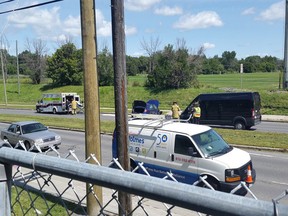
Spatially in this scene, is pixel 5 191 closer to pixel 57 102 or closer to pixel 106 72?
pixel 57 102

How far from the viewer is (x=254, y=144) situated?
1574cm

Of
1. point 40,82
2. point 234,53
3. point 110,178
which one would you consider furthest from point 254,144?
point 234,53

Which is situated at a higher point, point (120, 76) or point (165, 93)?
point (120, 76)

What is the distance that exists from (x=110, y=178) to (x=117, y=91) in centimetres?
520

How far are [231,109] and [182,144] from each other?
12790mm

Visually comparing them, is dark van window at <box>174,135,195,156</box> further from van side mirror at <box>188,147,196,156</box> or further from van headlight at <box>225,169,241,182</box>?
van headlight at <box>225,169,241,182</box>

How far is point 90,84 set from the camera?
7.20 m

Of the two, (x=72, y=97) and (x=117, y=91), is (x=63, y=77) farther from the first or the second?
(x=117, y=91)

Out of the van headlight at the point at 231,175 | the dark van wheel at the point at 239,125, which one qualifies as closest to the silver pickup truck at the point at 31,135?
the van headlight at the point at 231,175

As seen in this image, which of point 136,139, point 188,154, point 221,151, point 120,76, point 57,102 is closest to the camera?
point 120,76

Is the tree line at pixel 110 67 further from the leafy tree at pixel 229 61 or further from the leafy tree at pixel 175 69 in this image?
the leafy tree at pixel 229 61

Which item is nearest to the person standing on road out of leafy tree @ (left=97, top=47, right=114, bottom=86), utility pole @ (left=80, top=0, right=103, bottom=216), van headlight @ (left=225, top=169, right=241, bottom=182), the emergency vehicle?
the emergency vehicle

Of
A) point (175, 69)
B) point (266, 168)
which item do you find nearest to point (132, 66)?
point (175, 69)

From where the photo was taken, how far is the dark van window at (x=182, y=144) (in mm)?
9633
